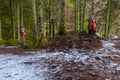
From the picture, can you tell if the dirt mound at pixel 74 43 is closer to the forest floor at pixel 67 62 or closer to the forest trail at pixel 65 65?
the forest floor at pixel 67 62

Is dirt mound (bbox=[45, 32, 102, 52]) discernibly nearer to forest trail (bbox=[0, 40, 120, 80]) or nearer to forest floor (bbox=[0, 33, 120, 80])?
forest floor (bbox=[0, 33, 120, 80])

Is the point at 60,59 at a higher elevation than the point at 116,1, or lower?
lower

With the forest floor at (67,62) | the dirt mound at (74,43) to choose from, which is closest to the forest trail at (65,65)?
the forest floor at (67,62)

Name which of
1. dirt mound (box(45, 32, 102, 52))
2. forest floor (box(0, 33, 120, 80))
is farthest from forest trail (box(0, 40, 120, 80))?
dirt mound (box(45, 32, 102, 52))

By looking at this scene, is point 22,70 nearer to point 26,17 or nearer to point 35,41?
point 35,41

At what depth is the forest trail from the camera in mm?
8969

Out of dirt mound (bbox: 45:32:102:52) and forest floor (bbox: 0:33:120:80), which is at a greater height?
dirt mound (bbox: 45:32:102:52)

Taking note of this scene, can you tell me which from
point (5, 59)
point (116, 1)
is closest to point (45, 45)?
point (5, 59)

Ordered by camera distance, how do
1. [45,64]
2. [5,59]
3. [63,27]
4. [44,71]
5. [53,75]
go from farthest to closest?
[63,27] < [5,59] < [45,64] < [44,71] < [53,75]

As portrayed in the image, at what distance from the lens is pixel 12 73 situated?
977 cm

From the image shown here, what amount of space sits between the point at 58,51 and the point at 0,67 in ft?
11.1

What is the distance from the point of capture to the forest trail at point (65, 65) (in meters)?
8.97

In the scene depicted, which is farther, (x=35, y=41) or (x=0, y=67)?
(x=35, y=41)

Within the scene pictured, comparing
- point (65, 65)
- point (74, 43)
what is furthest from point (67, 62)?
point (74, 43)
